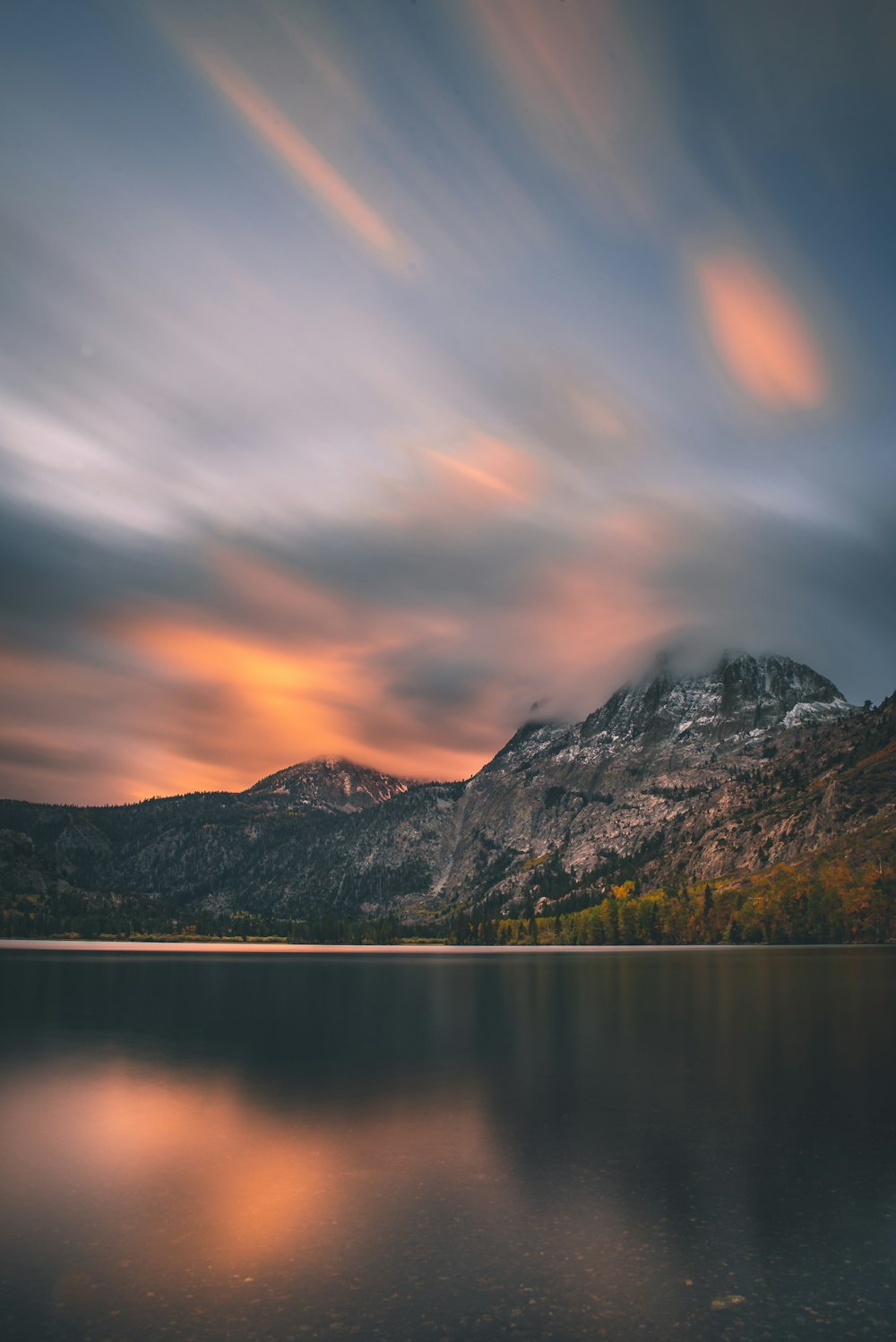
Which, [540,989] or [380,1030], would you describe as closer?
[380,1030]

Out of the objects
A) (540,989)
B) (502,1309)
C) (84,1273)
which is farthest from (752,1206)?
→ (540,989)

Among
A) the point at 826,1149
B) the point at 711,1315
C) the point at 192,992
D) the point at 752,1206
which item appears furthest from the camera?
the point at 192,992

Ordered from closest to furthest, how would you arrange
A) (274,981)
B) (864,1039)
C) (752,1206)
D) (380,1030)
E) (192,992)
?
(752,1206) < (864,1039) < (380,1030) < (192,992) < (274,981)

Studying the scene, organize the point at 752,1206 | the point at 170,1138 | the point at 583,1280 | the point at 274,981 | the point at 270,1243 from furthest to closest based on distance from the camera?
the point at 274,981 → the point at 170,1138 → the point at 752,1206 → the point at 270,1243 → the point at 583,1280

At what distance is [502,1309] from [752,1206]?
13592 millimetres

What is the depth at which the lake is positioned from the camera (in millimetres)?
23984

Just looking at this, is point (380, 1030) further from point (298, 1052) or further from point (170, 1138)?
point (170, 1138)

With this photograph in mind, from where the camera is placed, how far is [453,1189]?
3575 cm

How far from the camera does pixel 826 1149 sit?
41.6m

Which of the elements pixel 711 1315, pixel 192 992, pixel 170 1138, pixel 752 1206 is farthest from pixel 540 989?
pixel 711 1315

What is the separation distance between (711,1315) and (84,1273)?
18033mm

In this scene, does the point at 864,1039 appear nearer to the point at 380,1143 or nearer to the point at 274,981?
the point at 380,1143

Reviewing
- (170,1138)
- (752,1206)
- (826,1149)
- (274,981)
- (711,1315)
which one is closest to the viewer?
(711,1315)

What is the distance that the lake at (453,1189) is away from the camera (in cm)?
2398
